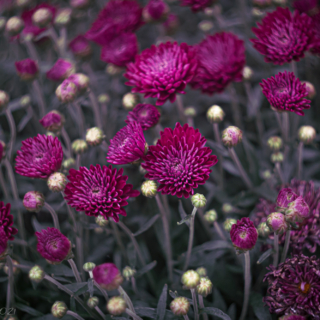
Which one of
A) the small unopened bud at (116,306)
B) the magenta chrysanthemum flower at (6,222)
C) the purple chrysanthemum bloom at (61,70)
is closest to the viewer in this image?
the small unopened bud at (116,306)

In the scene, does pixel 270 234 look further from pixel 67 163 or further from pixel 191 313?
pixel 67 163

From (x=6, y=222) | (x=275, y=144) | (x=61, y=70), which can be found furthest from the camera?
(x=61, y=70)

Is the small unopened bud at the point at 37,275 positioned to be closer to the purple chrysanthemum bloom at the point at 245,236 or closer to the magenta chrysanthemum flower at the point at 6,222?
the magenta chrysanthemum flower at the point at 6,222

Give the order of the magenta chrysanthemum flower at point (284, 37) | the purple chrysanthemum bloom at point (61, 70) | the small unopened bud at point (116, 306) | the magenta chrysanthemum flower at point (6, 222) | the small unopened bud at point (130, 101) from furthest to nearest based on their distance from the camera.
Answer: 1. the purple chrysanthemum bloom at point (61, 70)
2. the small unopened bud at point (130, 101)
3. the magenta chrysanthemum flower at point (284, 37)
4. the magenta chrysanthemum flower at point (6, 222)
5. the small unopened bud at point (116, 306)

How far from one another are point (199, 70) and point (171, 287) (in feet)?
2.05

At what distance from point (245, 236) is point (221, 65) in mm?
509

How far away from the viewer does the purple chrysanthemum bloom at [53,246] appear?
71cm

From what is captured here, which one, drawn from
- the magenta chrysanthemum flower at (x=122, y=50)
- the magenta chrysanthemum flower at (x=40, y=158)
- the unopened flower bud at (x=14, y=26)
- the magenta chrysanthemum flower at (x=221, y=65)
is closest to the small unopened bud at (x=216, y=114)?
the magenta chrysanthemum flower at (x=221, y=65)

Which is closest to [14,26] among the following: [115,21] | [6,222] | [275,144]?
[115,21]

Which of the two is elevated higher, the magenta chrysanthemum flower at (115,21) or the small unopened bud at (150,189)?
the magenta chrysanthemum flower at (115,21)

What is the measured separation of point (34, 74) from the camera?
1078 mm

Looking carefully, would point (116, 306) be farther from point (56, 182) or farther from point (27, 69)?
point (27, 69)

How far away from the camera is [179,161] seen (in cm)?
73

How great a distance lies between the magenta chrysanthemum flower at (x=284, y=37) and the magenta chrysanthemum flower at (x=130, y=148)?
Result: 0.44 metres
